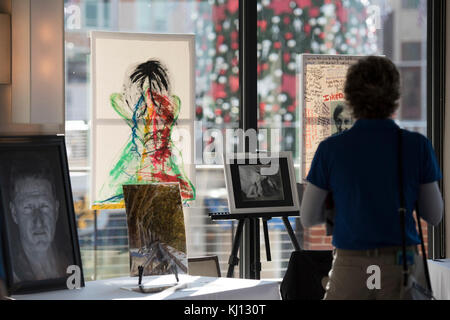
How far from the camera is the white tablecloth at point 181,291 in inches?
115

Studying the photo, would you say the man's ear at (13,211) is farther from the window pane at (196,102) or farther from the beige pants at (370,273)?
the beige pants at (370,273)

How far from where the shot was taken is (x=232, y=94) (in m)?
4.67

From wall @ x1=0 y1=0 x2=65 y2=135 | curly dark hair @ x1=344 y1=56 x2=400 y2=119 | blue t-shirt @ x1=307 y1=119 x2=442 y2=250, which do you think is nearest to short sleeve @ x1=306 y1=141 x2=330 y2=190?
blue t-shirt @ x1=307 y1=119 x2=442 y2=250

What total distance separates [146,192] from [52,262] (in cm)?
68

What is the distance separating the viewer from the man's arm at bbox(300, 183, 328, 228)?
2.22 meters

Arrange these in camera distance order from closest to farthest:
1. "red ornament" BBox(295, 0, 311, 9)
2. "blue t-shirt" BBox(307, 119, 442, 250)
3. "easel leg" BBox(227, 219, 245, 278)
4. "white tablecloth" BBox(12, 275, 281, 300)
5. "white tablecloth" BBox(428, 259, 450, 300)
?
"blue t-shirt" BBox(307, 119, 442, 250) → "white tablecloth" BBox(12, 275, 281, 300) → "white tablecloth" BBox(428, 259, 450, 300) → "easel leg" BBox(227, 219, 245, 278) → "red ornament" BBox(295, 0, 311, 9)

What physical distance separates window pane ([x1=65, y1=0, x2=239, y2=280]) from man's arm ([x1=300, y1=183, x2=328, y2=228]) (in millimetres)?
2292

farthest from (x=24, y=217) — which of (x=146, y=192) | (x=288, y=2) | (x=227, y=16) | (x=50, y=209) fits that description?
(x=288, y=2)

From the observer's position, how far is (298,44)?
15.6ft

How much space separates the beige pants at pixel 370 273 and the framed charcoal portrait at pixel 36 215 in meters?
1.43

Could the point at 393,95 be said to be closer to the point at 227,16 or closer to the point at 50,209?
the point at 50,209

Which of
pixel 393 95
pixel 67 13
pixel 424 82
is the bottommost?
pixel 393 95

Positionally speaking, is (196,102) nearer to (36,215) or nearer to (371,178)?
(36,215)

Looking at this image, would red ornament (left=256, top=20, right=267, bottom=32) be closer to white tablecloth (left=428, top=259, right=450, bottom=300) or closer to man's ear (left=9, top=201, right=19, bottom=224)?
white tablecloth (left=428, top=259, right=450, bottom=300)
